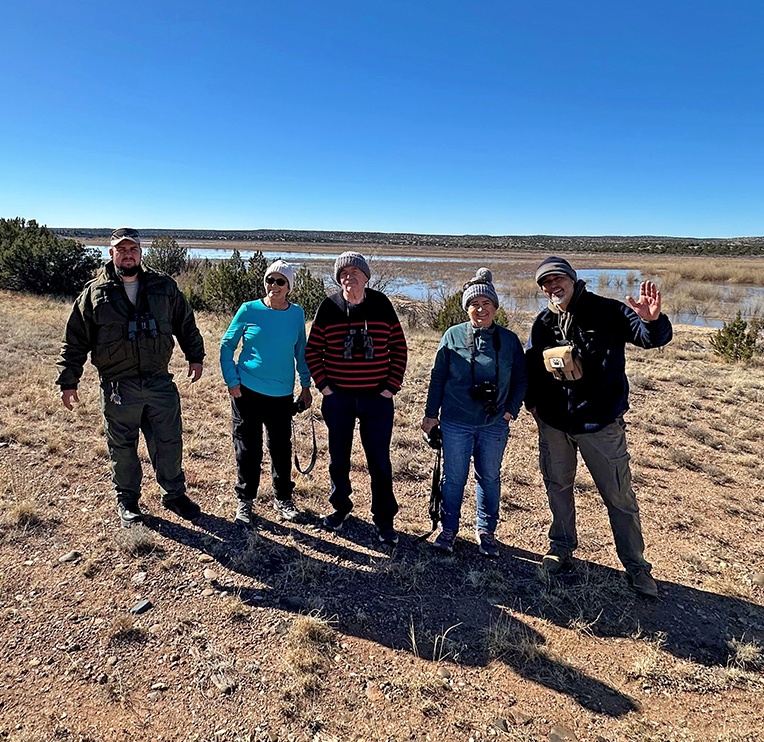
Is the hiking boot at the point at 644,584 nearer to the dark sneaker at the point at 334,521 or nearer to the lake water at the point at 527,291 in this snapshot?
the dark sneaker at the point at 334,521

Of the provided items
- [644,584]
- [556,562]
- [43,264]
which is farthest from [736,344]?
[43,264]

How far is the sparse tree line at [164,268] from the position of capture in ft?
48.6

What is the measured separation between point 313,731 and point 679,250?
289 feet

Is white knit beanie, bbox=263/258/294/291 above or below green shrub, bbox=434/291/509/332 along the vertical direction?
above

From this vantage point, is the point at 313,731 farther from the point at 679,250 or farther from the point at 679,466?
the point at 679,250

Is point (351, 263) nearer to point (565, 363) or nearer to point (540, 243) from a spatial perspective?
point (565, 363)

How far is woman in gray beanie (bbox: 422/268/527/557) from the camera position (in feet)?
10.7

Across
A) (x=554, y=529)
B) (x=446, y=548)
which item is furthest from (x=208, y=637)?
(x=554, y=529)

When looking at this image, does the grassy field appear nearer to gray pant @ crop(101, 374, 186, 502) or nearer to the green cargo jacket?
gray pant @ crop(101, 374, 186, 502)

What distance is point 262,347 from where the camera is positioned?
3639 mm

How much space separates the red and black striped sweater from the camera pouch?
96cm

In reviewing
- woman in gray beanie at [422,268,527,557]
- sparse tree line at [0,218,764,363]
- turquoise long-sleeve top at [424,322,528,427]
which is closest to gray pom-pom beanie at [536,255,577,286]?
woman in gray beanie at [422,268,527,557]

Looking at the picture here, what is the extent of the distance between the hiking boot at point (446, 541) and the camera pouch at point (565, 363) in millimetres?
1468

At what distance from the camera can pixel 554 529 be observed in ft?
11.5
